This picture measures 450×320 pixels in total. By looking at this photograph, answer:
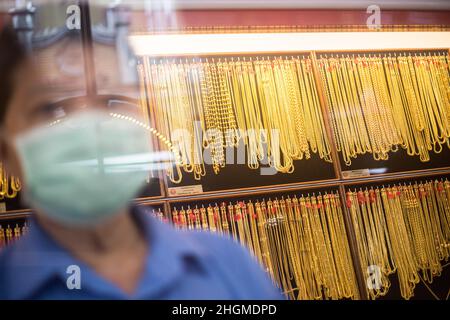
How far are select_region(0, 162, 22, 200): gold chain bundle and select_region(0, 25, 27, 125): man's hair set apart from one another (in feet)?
0.69

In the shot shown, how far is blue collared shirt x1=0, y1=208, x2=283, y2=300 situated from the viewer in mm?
1137

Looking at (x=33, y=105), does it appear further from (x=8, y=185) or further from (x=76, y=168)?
(x=8, y=185)

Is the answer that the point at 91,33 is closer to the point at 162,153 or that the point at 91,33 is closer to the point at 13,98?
the point at 13,98

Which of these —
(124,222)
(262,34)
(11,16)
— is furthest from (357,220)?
(11,16)

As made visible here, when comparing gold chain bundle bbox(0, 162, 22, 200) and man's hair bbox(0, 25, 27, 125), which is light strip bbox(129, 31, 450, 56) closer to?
man's hair bbox(0, 25, 27, 125)

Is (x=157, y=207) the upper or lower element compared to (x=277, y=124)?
lower

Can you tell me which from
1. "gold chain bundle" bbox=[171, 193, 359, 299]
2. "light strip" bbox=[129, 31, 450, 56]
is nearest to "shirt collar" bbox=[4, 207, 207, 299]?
"gold chain bundle" bbox=[171, 193, 359, 299]

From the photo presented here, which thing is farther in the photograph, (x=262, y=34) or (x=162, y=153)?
(x=262, y=34)

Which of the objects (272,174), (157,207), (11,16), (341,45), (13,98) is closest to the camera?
(13,98)

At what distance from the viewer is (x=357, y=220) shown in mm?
1623

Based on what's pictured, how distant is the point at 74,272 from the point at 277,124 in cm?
92

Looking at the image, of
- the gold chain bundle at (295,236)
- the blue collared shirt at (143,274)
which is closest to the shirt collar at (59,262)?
the blue collared shirt at (143,274)

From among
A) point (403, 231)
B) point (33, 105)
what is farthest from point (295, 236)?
point (33, 105)

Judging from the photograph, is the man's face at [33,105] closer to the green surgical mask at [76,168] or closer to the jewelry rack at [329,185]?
the green surgical mask at [76,168]
